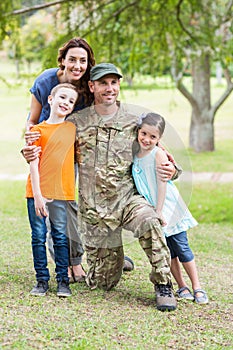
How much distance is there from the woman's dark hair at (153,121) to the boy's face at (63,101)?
43cm

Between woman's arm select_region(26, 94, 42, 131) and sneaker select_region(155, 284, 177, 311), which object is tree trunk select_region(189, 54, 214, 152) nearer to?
woman's arm select_region(26, 94, 42, 131)

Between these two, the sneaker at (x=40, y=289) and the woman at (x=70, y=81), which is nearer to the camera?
the sneaker at (x=40, y=289)

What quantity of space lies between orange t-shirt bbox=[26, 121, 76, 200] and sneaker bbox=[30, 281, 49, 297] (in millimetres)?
564

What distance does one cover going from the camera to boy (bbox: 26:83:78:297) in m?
4.23

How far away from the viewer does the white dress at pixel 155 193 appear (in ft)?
14.0

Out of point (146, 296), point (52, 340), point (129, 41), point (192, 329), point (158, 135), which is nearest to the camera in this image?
point (52, 340)

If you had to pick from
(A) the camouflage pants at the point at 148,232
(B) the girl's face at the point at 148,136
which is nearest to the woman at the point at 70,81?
(A) the camouflage pants at the point at 148,232

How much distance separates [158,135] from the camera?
4184 millimetres

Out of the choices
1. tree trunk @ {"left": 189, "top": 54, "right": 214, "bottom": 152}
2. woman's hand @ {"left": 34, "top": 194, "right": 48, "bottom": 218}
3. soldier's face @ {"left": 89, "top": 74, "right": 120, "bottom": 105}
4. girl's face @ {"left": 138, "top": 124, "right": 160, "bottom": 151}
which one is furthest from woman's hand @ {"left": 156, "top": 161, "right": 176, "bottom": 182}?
tree trunk @ {"left": 189, "top": 54, "right": 214, "bottom": 152}

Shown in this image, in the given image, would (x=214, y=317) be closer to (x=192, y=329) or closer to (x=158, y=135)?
(x=192, y=329)

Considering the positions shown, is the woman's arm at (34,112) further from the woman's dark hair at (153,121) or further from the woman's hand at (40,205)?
the woman's dark hair at (153,121)

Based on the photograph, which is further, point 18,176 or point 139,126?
point 18,176

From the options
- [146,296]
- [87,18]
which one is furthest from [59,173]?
[87,18]

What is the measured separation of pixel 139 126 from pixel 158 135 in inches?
5.5
